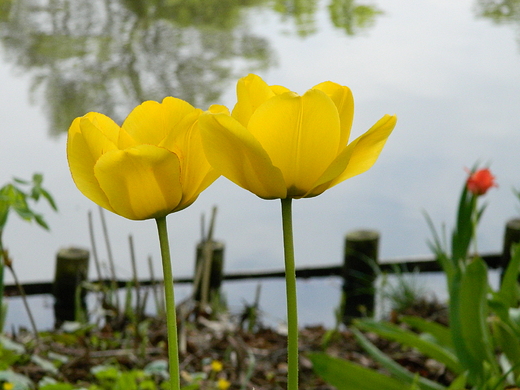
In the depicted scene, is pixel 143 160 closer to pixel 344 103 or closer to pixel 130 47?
pixel 344 103

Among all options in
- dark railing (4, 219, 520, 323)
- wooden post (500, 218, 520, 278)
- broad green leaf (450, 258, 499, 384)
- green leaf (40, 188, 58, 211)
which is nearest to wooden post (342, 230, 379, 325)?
dark railing (4, 219, 520, 323)

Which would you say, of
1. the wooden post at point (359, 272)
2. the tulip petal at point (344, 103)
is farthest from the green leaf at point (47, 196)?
the wooden post at point (359, 272)

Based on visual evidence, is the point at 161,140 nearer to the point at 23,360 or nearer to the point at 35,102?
the point at 23,360

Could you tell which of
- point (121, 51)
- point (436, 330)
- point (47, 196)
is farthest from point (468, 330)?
point (121, 51)

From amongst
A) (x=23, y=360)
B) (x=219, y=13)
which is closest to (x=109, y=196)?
(x=23, y=360)

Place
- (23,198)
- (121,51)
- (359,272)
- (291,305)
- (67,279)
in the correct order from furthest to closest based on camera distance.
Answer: (121,51), (359,272), (67,279), (23,198), (291,305)

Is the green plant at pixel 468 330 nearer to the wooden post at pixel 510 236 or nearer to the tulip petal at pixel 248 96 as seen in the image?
the tulip petal at pixel 248 96
